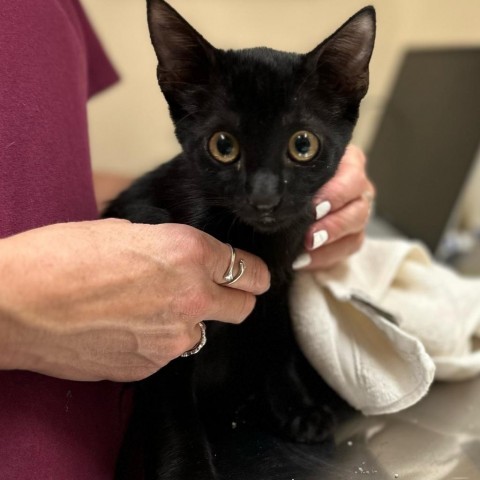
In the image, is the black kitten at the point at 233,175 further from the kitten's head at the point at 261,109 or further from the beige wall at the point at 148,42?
the beige wall at the point at 148,42

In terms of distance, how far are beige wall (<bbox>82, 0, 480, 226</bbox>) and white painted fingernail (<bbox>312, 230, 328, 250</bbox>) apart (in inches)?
35.5

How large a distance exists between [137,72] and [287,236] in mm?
1158

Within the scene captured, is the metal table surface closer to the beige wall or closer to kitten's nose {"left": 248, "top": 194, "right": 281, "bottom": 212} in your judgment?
kitten's nose {"left": 248, "top": 194, "right": 281, "bottom": 212}

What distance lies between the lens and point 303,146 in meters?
0.58

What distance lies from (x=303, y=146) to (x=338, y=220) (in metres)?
0.25

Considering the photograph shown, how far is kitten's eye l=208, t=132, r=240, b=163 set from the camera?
22.5 inches

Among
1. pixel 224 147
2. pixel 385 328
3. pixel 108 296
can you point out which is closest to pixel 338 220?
pixel 385 328

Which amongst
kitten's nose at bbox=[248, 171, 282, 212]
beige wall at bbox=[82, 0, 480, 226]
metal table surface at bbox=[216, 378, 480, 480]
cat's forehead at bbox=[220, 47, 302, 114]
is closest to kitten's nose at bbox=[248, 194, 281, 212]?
kitten's nose at bbox=[248, 171, 282, 212]

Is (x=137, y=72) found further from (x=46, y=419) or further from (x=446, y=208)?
(x=46, y=419)

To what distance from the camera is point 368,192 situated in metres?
0.89

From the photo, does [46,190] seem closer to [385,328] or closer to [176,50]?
[176,50]

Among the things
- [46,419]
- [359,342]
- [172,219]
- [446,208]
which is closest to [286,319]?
[359,342]

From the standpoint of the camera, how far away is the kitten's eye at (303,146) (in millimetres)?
571

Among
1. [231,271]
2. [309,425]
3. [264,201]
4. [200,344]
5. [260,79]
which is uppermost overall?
[260,79]
